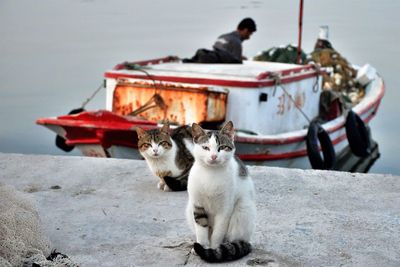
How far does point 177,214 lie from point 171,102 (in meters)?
4.43

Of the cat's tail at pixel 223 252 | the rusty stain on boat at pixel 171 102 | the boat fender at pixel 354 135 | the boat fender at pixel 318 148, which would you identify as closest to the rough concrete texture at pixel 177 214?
the cat's tail at pixel 223 252

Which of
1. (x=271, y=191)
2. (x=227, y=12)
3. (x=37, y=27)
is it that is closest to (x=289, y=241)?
(x=271, y=191)

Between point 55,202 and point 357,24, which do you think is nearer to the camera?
point 55,202

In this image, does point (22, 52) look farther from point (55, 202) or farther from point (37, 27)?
point (55, 202)

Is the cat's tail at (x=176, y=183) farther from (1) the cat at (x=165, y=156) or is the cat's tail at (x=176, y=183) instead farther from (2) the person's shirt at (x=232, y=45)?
(2) the person's shirt at (x=232, y=45)

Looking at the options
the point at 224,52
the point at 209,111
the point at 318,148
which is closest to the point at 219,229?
the point at 209,111

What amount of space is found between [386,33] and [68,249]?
82.3 feet

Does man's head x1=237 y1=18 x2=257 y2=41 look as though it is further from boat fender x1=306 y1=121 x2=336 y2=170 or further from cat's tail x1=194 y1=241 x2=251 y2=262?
cat's tail x1=194 y1=241 x2=251 y2=262

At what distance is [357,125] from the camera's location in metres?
9.86

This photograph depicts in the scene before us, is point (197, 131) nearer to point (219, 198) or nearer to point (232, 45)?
point (219, 198)

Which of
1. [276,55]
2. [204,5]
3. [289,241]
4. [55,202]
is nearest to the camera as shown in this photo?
[289,241]

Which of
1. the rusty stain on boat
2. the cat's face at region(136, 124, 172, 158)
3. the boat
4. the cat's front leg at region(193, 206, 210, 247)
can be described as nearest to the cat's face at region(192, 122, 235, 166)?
the cat's front leg at region(193, 206, 210, 247)

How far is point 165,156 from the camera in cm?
422

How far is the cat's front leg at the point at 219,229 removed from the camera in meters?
2.88
